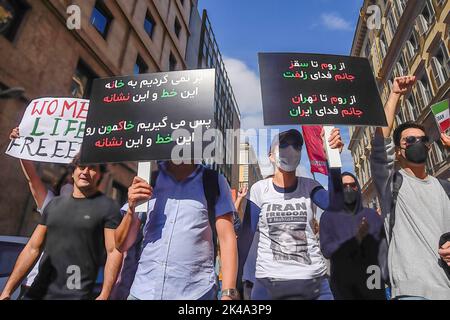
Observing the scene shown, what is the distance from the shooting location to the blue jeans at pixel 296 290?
1940 mm

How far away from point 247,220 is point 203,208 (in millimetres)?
574

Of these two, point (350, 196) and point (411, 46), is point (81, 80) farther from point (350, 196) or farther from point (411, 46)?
point (411, 46)

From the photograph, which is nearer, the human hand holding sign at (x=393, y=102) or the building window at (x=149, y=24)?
the human hand holding sign at (x=393, y=102)

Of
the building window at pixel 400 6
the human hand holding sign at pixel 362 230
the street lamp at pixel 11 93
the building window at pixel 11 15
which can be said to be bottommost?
the human hand holding sign at pixel 362 230

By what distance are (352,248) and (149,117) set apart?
2.35 metres

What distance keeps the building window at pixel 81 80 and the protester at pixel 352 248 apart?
887 cm

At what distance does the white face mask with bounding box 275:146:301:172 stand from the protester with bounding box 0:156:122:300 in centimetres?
144

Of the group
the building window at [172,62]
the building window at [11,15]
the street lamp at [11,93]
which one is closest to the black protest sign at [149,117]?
the street lamp at [11,93]

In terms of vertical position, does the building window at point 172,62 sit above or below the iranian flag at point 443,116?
above

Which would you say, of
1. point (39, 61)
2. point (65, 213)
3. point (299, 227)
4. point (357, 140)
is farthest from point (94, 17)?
point (357, 140)

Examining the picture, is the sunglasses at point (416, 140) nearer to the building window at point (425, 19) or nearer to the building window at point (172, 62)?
the building window at point (172, 62)

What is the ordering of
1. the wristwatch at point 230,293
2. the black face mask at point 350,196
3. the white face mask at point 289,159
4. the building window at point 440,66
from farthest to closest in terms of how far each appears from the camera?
the building window at point 440,66 < the black face mask at point 350,196 < the white face mask at point 289,159 < the wristwatch at point 230,293

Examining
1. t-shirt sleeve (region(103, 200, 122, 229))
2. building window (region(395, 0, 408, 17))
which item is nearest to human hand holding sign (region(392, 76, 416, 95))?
t-shirt sleeve (region(103, 200, 122, 229))

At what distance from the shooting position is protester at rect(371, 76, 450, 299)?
177 centimetres
